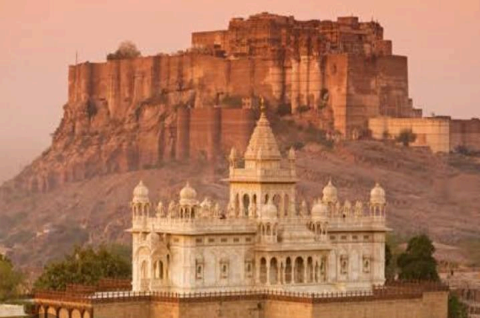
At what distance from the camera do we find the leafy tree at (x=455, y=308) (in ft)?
351

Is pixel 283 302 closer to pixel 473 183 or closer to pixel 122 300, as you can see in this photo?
pixel 122 300

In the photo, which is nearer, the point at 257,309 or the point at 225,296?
the point at 225,296

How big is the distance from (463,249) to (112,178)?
107 ft

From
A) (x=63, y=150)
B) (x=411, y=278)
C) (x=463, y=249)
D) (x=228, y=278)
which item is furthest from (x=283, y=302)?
(x=63, y=150)

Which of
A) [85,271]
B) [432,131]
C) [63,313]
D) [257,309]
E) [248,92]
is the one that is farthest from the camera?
[248,92]

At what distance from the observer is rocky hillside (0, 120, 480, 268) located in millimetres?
155000

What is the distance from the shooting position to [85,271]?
108 meters

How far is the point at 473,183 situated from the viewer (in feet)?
538

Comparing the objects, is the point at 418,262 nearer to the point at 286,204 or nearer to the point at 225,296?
the point at 286,204

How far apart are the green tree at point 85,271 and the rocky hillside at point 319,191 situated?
3988cm

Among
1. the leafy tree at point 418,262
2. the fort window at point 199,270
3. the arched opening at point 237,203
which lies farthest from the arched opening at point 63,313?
the leafy tree at point 418,262

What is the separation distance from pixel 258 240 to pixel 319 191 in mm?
53294

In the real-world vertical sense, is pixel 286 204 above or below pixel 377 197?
below

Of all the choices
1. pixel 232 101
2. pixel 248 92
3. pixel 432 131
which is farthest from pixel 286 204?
pixel 232 101
